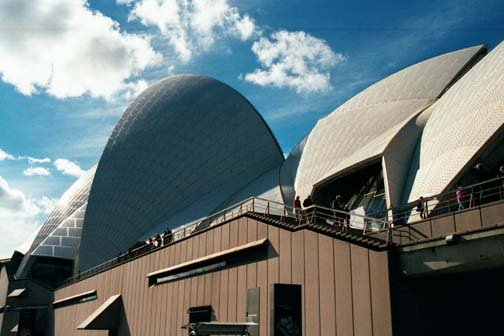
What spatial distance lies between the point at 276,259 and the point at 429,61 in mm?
14674

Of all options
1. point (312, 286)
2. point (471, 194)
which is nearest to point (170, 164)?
point (312, 286)

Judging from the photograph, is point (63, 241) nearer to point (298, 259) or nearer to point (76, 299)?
point (76, 299)

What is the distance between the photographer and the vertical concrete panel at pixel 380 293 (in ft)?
32.1

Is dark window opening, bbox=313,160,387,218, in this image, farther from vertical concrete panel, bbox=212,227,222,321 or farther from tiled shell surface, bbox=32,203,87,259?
tiled shell surface, bbox=32,203,87,259

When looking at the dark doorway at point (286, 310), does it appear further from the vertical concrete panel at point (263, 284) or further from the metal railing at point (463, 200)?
the metal railing at point (463, 200)

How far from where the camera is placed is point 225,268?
15.7 m

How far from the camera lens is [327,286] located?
37.3ft

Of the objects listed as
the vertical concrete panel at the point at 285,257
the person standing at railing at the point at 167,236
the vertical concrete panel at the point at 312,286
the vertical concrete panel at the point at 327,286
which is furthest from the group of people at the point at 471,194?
the person standing at railing at the point at 167,236

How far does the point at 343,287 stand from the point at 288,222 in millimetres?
3775

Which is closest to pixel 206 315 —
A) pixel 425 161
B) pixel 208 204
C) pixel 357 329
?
pixel 357 329

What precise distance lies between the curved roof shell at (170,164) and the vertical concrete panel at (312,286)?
62.1 ft

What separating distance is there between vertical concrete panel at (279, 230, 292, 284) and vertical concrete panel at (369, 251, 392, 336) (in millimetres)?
2848

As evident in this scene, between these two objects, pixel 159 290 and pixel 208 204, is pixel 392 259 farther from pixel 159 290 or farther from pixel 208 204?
pixel 208 204

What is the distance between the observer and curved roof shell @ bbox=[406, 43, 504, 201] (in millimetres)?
14641
